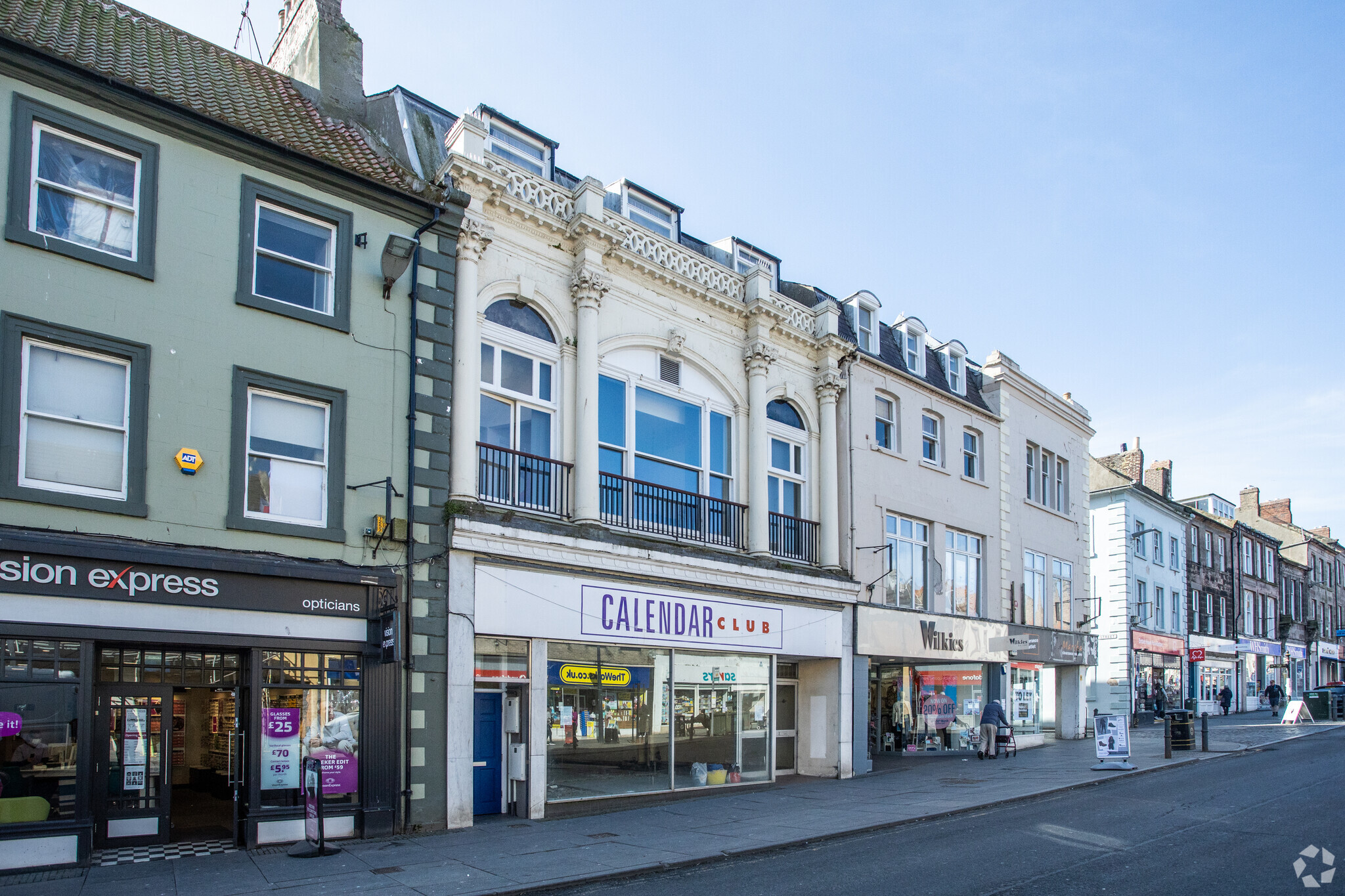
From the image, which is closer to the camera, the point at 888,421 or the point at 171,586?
the point at 171,586

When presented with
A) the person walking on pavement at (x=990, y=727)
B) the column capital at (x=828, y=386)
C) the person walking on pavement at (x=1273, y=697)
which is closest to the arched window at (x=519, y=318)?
the column capital at (x=828, y=386)

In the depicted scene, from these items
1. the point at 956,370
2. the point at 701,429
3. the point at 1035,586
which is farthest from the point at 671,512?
the point at 1035,586

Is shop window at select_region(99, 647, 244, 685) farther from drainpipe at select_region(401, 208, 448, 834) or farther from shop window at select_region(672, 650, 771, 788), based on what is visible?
shop window at select_region(672, 650, 771, 788)

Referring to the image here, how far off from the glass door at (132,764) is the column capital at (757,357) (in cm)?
1192

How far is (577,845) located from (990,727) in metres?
14.9

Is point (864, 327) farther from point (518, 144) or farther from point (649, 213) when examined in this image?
point (518, 144)

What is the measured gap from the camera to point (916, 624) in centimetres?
2328

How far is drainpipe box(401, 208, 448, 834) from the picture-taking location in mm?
13344

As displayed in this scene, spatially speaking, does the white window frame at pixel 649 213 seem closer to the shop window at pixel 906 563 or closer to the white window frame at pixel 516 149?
the white window frame at pixel 516 149

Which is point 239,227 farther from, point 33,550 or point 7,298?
point 33,550

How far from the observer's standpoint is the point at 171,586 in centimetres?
1166

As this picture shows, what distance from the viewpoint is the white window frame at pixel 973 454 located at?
26.7m

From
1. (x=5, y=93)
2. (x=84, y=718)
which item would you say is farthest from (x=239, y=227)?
(x=84, y=718)
